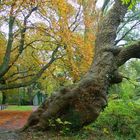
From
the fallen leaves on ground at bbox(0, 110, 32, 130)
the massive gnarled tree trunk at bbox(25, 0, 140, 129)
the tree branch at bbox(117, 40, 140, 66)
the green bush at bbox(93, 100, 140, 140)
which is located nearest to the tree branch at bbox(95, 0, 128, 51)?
the tree branch at bbox(117, 40, 140, 66)

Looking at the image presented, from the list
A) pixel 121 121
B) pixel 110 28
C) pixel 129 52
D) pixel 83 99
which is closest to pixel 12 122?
pixel 110 28

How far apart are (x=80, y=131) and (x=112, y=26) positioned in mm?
4179

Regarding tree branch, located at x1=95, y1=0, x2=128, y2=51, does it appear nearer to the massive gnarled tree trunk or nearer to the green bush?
the massive gnarled tree trunk

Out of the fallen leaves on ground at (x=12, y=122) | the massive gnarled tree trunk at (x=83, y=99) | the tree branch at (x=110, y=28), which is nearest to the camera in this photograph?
the massive gnarled tree trunk at (x=83, y=99)

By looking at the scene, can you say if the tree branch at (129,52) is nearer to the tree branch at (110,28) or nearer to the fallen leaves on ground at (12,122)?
the tree branch at (110,28)

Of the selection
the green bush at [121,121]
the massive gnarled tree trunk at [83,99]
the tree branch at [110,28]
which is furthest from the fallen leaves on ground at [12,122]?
the tree branch at [110,28]

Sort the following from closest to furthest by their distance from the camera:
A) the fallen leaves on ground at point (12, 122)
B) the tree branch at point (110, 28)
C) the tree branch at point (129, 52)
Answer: the tree branch at point (129, 52)
the tree branch at point (110, 28)
the fallen leaves on ground at point (12, 122)

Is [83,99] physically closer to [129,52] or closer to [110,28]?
[129,52]

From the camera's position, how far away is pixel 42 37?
2173 centimetres

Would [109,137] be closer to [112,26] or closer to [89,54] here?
[112,26]

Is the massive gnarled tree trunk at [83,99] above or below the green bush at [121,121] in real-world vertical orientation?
above

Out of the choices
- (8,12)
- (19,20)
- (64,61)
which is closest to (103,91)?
(8,12)

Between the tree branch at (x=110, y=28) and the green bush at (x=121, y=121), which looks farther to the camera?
the tree branch at (x=110, y=28)

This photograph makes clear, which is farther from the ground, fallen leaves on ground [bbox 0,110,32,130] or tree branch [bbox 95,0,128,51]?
tree branch [bbox 95,0,128,51]
